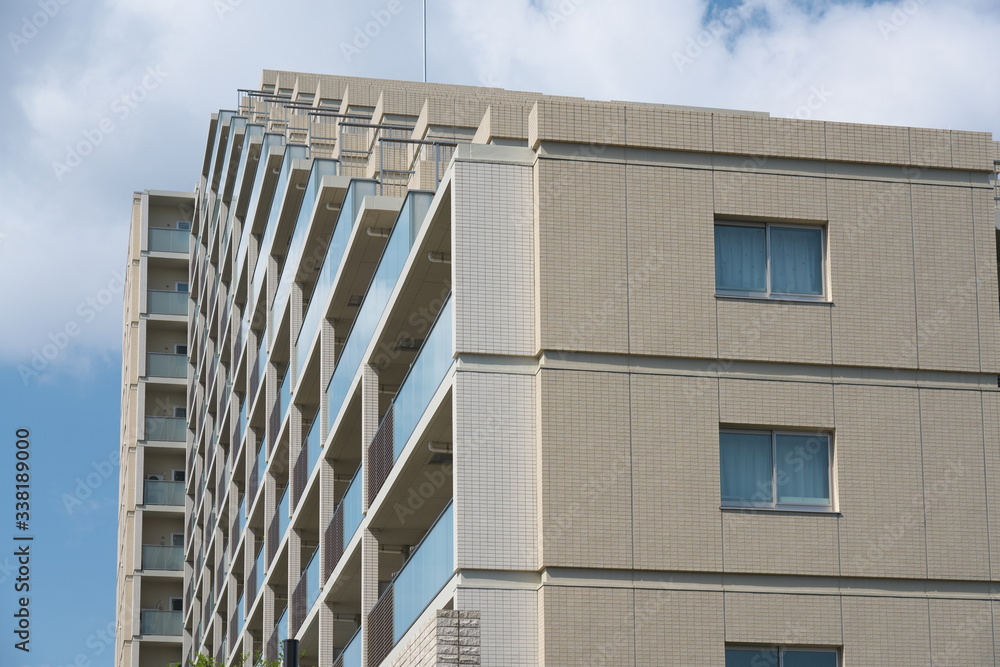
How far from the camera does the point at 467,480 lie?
70.8 ft

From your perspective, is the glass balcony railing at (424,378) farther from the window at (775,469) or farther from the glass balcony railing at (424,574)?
the window at (775,469)

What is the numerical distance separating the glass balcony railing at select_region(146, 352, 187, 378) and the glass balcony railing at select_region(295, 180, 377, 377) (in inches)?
1636

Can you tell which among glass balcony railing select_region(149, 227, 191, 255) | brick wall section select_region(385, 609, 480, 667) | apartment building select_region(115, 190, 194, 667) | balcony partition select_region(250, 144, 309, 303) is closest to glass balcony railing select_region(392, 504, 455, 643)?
brick wall section select_region(385, 609, 480, 667)

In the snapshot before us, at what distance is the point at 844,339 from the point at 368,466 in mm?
9892

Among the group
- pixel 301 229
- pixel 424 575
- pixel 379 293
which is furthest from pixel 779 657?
pixel 301 229

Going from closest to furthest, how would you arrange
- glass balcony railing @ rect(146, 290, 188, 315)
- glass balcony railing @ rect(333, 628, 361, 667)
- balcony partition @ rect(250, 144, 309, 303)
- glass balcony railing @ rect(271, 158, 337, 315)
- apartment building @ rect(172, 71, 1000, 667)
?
1. apartment building @ rect(172, 71, 1000, 667)
2. glass balcony railing @ rect(333, 628, 361, 667)
3. glass balcony railing @ rect(271, 158, 337, 315)
4. balcony partition @ rect(250, 144, 309, 303)
5. glass balcony railing @ rect(146, 290, 188, 315)

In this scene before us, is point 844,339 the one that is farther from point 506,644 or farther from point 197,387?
point 197,387

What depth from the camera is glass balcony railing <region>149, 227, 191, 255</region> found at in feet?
268

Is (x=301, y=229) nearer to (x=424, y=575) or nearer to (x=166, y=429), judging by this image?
(x=424, y=575)

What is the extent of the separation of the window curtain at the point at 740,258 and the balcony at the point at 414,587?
5.09 metres

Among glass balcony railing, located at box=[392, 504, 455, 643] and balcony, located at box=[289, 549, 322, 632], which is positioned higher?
balcony, located at box=[289, 549, 322, 632]

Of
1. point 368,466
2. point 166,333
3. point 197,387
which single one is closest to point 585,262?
point 368,466

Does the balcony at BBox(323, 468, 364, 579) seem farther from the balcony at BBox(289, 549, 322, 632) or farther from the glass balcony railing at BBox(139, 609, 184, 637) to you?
the glass balcony railing at BBox(139, 609, 184, 637)

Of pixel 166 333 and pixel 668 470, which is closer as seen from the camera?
pixel 668 470
